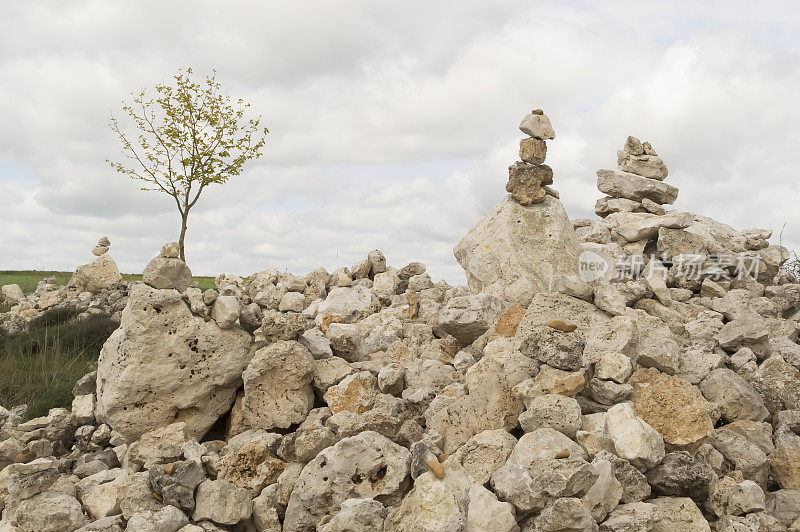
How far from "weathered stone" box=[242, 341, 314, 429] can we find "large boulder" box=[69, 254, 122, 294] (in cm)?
1304

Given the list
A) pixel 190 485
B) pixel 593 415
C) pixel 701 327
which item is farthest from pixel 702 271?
pixel 190 485

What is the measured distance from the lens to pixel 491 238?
1188 centimetres

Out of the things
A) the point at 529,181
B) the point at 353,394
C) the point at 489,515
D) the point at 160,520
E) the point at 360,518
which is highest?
the point at 529,181

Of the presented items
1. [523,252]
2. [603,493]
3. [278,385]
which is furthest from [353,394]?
[523,252]

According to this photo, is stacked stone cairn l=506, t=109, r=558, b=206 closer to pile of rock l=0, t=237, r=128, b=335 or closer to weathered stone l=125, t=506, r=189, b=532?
weathered stone l=125, t=506, r=189, b=532

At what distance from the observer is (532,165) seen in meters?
11.8

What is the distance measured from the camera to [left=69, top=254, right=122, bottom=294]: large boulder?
20.1 meters

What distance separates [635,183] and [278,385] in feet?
37.0

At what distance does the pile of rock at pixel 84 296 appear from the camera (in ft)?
58.6

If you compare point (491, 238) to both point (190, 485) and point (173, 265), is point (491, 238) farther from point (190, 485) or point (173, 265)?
point (190, 485)

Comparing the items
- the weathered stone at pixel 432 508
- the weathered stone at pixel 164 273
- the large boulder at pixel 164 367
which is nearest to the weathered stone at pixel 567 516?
the weathered stone at pixel 432 508

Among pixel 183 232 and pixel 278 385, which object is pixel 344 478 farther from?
pixel 183 232

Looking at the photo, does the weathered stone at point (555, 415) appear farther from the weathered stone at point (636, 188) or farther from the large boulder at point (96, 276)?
the large boulder at point (96, 276)

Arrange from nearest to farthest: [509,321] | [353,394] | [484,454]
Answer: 1. [484,454]
2. [353,394]
3. [509,321]
